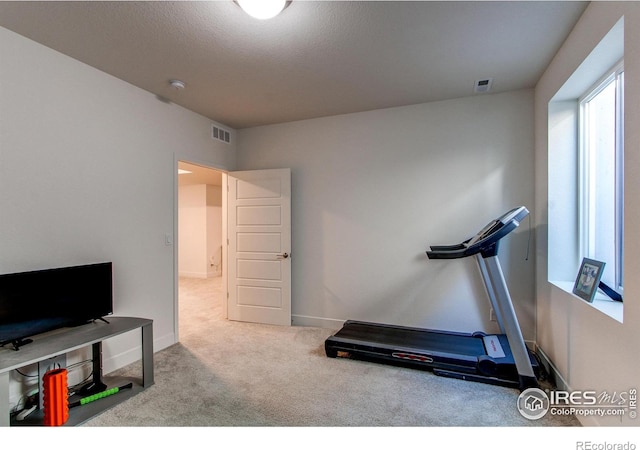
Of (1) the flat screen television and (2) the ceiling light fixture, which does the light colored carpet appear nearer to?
(1) the flat screen television

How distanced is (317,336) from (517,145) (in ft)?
9.85

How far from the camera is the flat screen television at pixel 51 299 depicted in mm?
1958

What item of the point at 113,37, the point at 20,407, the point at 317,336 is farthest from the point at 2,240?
the point at 317,336

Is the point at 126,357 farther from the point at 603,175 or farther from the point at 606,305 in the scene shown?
the point at 603,175

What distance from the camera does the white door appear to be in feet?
13.0

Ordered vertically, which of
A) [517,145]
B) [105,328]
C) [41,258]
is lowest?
[105,328]

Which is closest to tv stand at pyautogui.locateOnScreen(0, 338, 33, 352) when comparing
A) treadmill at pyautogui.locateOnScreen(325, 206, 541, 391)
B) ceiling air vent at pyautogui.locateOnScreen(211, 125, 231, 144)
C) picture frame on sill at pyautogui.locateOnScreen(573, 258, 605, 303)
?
treadmill at pyautogui.locateOnScreen(325, 206, 541, 391)

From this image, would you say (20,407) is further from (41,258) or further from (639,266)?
(639,266)

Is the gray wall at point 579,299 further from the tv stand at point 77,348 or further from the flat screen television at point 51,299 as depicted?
the flat screen television at point 51,299

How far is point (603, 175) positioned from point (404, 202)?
1711mm

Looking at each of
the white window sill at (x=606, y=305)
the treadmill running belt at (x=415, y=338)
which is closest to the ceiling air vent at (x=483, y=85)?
the white window sill at (x=606, y=305)

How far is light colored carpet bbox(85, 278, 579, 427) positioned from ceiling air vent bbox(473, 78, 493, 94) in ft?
8.92

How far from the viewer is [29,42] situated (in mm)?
2199

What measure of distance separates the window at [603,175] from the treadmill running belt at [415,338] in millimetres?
1192
